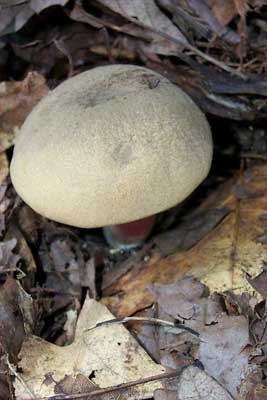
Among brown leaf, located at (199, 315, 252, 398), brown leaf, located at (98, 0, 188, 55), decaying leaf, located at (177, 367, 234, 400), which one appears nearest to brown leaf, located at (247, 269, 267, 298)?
brown leaf, located at (199, 315, 252, 398)

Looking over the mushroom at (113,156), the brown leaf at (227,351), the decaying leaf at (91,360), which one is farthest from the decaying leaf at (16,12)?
the brown leaf at (227,351)

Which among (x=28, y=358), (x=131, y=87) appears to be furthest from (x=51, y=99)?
(x=28, y=358)

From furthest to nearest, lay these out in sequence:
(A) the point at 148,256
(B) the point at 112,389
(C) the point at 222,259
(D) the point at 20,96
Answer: (D) the point at 20,96, (A) the point at 148,256, (C) the point at 222,259, (B) the point at 112,389

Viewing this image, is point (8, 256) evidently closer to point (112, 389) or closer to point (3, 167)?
point (3, 167)

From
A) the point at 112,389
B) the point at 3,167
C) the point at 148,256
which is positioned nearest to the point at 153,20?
the point at 3,167

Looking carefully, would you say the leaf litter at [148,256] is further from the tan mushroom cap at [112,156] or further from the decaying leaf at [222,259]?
the tan mushroom cap at [112,156]

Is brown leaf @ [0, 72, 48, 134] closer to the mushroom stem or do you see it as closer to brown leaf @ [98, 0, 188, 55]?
brown leaf @ [98, 0, 188, 55]

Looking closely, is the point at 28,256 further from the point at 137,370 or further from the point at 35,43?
the point at 35,43
